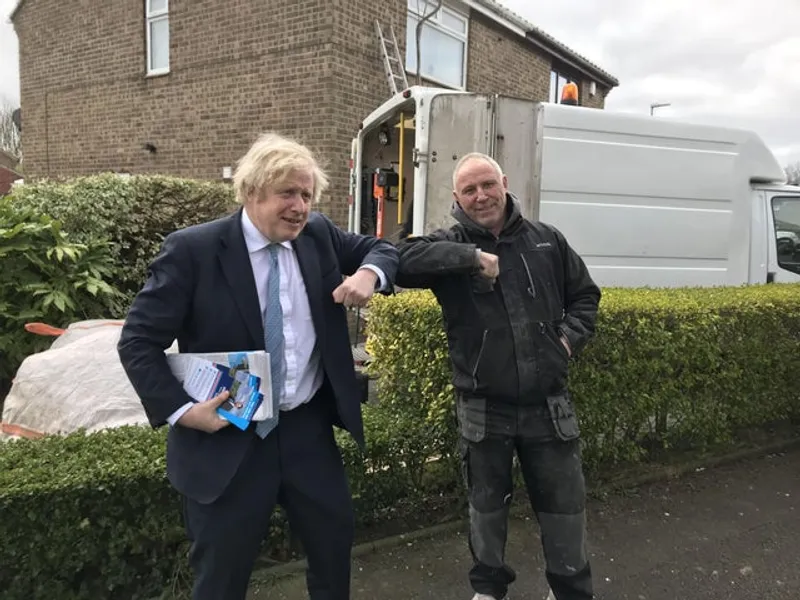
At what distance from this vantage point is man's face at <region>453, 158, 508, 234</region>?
101 inches

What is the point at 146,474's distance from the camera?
104 inches

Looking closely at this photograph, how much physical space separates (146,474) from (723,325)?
358 cm

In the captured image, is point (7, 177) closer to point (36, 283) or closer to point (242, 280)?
point (36, 283)

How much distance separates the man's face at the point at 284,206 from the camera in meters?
2.02

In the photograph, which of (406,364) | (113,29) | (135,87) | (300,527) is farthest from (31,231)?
(113,29)

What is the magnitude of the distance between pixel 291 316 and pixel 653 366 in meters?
2.63

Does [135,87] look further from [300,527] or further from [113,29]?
[300,527]

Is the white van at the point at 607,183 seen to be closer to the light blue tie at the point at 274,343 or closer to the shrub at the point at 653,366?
the shrub at the point at 653,366

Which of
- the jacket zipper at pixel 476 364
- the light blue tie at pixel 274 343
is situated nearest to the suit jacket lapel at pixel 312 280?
the light blue tie at pixel 274 343

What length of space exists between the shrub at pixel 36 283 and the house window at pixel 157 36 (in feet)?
20.6

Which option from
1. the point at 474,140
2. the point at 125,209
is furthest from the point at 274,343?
the point at 125,209

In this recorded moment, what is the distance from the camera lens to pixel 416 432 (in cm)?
348

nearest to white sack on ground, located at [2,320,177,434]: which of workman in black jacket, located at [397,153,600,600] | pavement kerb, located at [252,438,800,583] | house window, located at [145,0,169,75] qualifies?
pavement kerb, located at [252,438,800,583]

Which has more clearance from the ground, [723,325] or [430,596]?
[723,325]
